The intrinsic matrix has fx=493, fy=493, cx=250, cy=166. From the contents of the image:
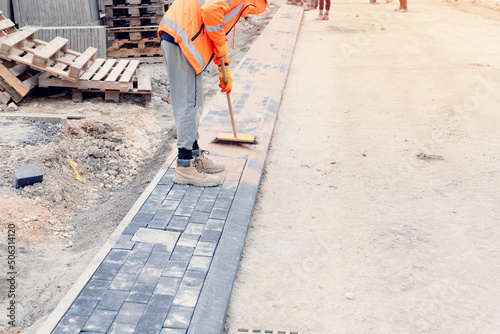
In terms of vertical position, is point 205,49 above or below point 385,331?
above

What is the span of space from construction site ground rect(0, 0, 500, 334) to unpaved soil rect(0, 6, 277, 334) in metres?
0.02

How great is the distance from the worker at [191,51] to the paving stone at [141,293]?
1.55m

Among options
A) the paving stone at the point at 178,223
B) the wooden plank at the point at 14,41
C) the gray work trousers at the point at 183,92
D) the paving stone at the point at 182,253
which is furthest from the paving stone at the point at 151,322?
the wooden plank at the point at 14,41

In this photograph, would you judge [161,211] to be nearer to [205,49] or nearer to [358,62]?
[205,49]

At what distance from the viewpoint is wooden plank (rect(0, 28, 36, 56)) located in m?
6.70

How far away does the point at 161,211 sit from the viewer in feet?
14.1

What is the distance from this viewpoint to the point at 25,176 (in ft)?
15.0

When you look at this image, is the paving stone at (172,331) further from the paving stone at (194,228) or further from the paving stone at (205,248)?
the paving stone at (194,228)

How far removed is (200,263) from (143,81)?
480 centimetres

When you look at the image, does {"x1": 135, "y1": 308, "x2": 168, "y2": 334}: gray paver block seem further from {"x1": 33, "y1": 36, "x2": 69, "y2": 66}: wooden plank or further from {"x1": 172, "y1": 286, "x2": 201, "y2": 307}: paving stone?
{"x1": 33, "y1": 36, "x2": 69, "y2": 66}: wooden plank

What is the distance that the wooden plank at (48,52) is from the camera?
6.79 m

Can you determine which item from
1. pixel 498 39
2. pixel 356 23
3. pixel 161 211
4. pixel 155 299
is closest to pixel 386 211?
pixel 161 211

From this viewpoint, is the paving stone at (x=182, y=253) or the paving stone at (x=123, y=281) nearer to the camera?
the paving stone at (x=123, y=281)

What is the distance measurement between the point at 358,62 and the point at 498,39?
4477 millimetres
